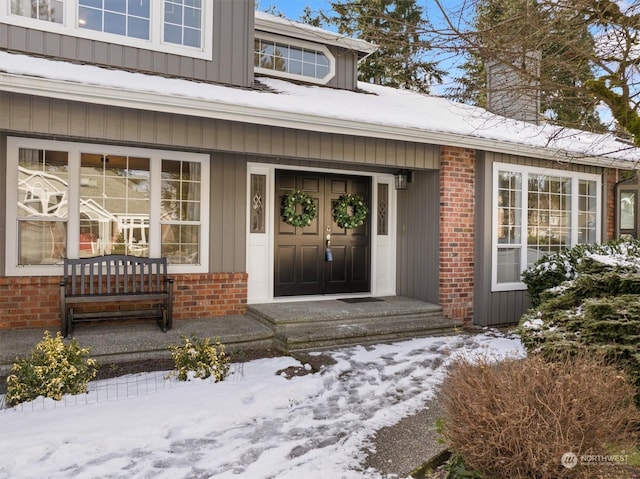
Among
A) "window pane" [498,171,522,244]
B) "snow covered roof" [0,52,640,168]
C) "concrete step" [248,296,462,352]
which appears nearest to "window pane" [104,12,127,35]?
"snow covered roof" [0,52,640,168]

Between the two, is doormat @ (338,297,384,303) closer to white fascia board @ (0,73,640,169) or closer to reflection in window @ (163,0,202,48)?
white fascia board @ (0,73,640,169)

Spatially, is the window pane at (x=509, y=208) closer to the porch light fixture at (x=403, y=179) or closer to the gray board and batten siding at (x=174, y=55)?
the porch light fixture at (x=403, y=179)

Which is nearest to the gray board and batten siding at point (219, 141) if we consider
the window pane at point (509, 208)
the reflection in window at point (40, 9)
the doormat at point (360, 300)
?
the window pane at point (509, 208)

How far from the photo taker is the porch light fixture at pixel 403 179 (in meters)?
7.26

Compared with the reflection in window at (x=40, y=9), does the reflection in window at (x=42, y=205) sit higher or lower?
lower

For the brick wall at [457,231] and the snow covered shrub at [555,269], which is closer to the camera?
the snow covered shrub at [555,269]

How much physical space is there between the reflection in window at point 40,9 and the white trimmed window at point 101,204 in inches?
58.4

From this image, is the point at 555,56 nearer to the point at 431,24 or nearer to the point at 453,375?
the point at 431,24

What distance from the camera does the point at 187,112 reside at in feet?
15.3

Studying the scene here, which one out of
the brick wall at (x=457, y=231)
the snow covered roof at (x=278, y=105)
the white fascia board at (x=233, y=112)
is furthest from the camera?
the brick wall at (x=457, y=231)

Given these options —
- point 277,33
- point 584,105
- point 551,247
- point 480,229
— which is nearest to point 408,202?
point 480,229

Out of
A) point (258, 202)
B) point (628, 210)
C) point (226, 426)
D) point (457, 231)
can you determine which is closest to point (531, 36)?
point (457, 231)

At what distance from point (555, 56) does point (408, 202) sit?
3.35 m

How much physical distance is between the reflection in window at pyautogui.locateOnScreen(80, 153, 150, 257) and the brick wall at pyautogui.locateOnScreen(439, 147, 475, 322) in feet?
13.2
